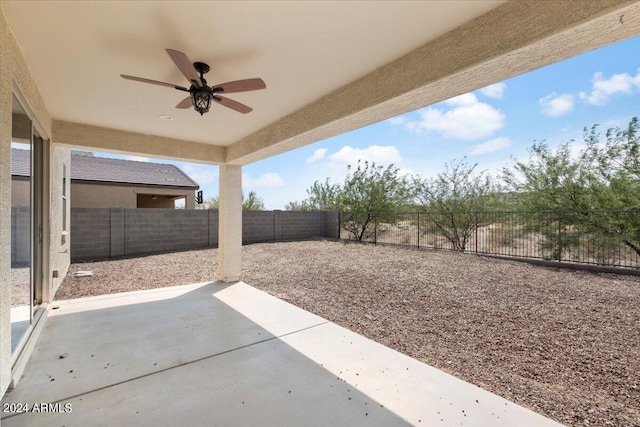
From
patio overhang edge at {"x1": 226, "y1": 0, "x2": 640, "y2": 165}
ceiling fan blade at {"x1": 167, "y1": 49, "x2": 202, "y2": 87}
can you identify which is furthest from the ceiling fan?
patio overhang edge at {"x1": 226, "y1": 0, "x2": 640, "y2": 165}

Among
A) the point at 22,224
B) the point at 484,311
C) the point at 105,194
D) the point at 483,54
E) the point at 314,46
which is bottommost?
the point at 484,311

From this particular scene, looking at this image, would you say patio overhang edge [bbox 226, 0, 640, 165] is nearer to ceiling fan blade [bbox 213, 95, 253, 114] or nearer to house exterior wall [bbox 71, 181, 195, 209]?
ceiling fan blade [bbox 213, 95, 253, 114]

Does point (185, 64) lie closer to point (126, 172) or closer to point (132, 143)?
point (132, 143)

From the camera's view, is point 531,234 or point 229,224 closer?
point 229,224

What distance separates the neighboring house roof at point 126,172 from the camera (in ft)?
40.9

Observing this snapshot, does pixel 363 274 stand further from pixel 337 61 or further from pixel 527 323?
pixel 337 61

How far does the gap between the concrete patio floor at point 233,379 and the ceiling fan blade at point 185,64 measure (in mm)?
2526

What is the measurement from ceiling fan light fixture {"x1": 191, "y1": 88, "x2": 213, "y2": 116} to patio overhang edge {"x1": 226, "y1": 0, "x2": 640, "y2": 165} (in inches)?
48.7

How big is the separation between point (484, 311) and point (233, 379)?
3.50 meters

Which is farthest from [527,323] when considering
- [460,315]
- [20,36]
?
[20,36]

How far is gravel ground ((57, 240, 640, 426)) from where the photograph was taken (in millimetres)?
2375

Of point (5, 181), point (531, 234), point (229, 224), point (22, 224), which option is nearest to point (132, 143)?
point (229, 224)

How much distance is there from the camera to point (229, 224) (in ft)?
18.9

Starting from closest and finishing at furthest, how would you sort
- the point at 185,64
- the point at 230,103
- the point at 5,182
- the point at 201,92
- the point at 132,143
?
the point at 5,182
the point at 185,64
the point at 201,92
the point at 230,103
the point at 132,143
